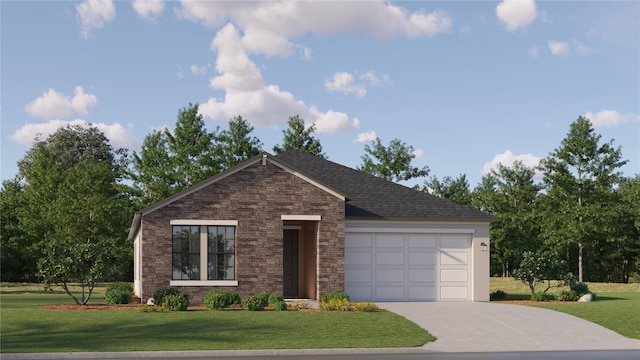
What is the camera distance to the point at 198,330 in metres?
21.6

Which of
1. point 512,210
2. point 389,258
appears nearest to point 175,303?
point 389,258

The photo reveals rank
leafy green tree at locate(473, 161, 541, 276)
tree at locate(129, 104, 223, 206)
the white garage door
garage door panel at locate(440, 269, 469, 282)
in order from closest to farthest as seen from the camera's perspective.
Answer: the white garage door
garage door panel at locate(440, 269, 469, 282)
tree at locate(129, 104, 223, 206)
leafy green tree at locate(473, 161, 541, 276)

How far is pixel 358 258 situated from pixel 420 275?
8.49 feet

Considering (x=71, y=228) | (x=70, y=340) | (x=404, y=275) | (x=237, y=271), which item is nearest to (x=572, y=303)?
(x=404, y=275)

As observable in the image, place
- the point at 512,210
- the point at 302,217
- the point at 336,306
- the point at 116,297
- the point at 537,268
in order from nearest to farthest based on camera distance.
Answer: the point at 336,306 → the point at 116,297 → the point at 302,217 → the point at 537,268 → the point at 512,210

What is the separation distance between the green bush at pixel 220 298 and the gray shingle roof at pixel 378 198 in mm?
5356

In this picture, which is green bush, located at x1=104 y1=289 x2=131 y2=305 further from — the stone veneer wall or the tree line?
the tree line

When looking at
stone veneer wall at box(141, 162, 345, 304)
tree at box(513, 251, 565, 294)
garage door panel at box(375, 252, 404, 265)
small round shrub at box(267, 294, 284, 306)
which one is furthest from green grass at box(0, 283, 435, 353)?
tree at box(513, 251, 565, 294)

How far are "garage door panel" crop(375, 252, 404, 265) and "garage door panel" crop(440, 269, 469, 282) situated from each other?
5.74 feet

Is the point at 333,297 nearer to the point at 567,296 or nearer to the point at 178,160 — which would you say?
the point at 567,296

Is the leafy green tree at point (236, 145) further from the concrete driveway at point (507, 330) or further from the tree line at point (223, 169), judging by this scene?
the concrete driveway at point (507, 330)

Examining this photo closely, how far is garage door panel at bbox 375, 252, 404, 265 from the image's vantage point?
31328 millimetres

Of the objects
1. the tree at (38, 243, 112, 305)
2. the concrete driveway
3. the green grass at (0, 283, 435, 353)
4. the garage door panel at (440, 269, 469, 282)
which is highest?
the tree at (38, 243, 112, 305)

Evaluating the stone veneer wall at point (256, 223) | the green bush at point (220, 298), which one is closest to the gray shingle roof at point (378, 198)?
the stone veneer wall at point (256, 223)
